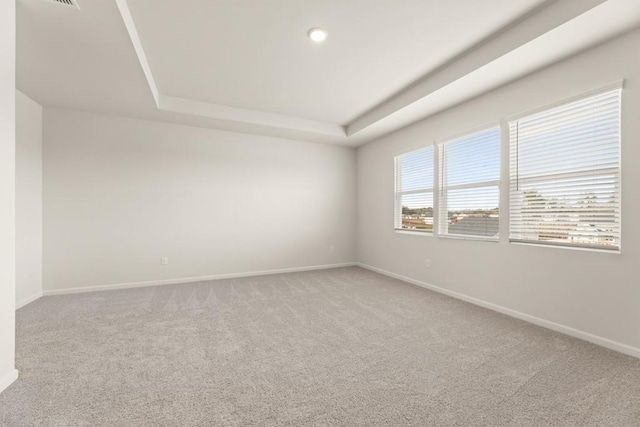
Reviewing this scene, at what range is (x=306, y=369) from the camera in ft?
6.67

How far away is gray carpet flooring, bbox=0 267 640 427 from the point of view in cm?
158

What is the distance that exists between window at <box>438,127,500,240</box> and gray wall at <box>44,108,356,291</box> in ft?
7.50

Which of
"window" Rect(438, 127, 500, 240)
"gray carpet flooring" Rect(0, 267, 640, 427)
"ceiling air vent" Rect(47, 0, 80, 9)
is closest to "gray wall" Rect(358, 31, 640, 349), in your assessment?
"window" Rect(438, 127, 500, 240)

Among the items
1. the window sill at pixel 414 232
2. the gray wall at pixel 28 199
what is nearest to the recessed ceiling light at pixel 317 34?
the window sill at pixel 414 232

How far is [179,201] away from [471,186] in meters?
4.38

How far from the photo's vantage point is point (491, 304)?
3.28m

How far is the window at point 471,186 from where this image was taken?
11.0ft

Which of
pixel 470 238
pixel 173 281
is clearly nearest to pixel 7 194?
pixel 173 281

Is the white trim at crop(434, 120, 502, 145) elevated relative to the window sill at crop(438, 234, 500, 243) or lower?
elevated

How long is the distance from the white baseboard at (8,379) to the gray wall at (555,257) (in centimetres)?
430

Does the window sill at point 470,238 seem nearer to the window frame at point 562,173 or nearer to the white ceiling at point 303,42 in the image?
the window frame at point 562,173

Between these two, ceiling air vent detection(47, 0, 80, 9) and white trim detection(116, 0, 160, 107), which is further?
white trim detection(116, 0, 160, 107)

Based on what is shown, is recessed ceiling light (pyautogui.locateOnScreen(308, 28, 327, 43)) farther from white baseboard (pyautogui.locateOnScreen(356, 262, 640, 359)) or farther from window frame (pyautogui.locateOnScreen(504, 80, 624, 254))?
white baseboard (pyautogui.locateOnScreen(356, 262, 640, 359))

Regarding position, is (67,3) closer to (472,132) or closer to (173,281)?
(173,281)
